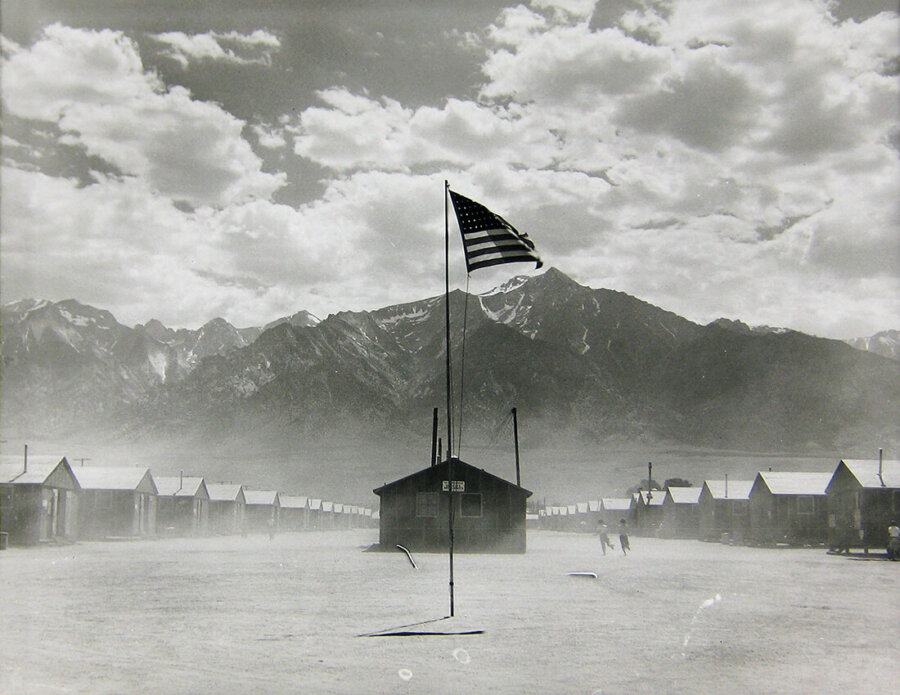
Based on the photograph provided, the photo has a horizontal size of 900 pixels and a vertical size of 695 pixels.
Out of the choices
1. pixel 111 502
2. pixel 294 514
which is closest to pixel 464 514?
pixel 111 502

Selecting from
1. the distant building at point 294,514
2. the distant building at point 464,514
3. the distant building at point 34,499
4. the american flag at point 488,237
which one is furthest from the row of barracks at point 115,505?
the american flag at point 488,237

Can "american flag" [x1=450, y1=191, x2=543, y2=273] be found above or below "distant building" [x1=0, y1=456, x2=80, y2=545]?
above

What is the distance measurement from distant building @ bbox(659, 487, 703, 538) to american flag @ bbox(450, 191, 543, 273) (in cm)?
8423

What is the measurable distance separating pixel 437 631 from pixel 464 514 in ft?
113

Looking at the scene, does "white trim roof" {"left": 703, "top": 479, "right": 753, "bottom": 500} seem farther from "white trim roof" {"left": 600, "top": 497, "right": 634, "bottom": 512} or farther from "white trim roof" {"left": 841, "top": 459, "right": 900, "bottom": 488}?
"white trim roof" {"left": 600, "top": 497, "right": 634, "bottom": 512}

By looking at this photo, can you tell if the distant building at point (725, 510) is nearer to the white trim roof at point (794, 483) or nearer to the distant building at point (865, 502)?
the white trim roof at point (794, 483)

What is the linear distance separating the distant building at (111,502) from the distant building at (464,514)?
3422 cm

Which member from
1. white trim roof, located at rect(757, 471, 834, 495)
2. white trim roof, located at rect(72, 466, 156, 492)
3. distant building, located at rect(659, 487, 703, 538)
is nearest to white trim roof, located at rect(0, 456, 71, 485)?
white trim roof, located at rect(72, 466, 156, 492)

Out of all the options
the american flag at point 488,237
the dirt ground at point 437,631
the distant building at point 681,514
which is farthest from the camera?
the distant building at point 681,514

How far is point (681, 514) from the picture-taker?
102625 mm

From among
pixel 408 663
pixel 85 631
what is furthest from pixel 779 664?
pixel 85 631

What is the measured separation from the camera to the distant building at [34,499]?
2266 inches

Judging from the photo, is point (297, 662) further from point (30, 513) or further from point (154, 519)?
point (154, 519)

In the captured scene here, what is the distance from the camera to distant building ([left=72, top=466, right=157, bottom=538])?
2987 inches
